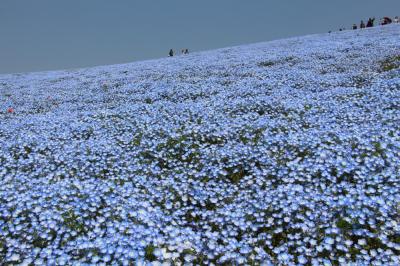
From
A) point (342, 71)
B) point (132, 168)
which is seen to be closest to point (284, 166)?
point (132, 168)

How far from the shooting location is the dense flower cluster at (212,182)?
447 cm

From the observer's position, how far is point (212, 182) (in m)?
6.30

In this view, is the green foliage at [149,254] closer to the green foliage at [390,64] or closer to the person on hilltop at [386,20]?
the green foliage at [390,64]

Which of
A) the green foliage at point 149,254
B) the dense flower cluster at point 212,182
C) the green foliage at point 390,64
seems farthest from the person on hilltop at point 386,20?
the green foliage at point 149,254

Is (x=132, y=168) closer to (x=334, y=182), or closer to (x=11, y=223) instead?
(x=11, y=223)

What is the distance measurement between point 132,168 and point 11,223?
229cm

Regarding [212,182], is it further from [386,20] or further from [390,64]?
[386,20]

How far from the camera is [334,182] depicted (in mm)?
5750

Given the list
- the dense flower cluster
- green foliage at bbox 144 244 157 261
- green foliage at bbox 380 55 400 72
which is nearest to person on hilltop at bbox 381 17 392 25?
green foliage at bbox 380 55 400 72

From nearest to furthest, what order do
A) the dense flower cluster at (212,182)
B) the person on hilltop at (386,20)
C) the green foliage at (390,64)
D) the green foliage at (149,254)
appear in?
the green foliage at (149,254) → the dense flower cluster at (212,182) → the green foliage at (390,64) → the person on hilltop at (386,20)

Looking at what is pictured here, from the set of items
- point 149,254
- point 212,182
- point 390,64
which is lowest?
point 149,254

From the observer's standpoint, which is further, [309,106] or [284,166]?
[309,106]

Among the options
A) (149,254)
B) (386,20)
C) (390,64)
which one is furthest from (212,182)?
(386,20)

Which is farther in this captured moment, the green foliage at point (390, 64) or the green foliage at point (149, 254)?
the green foliage at point (390, 64)
